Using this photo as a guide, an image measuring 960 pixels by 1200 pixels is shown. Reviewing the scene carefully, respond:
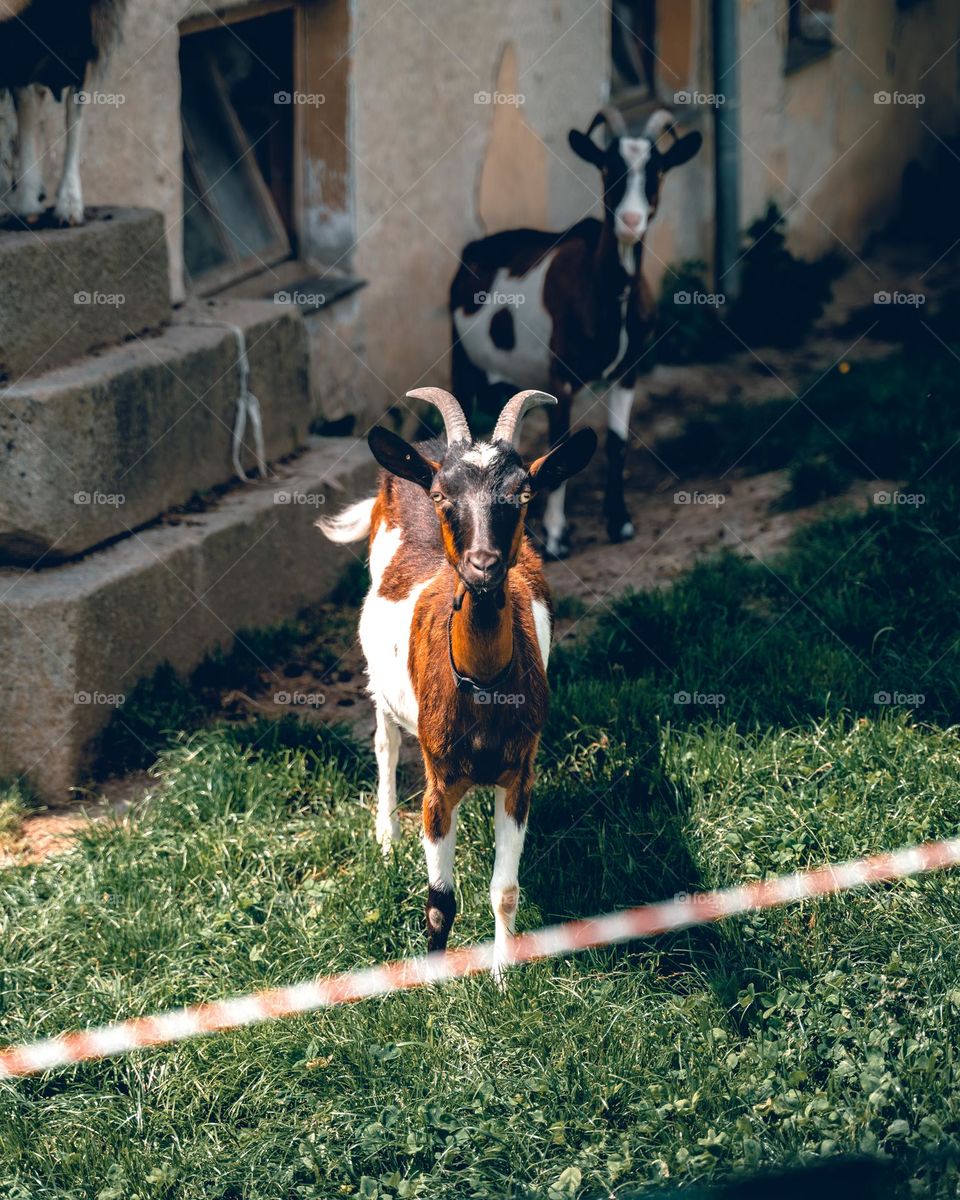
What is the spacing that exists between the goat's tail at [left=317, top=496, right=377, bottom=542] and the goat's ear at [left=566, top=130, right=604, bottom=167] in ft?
7.66

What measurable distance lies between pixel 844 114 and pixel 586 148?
5742 mm

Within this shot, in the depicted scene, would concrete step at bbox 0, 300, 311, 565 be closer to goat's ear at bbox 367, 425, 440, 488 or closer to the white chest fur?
the white chest fur

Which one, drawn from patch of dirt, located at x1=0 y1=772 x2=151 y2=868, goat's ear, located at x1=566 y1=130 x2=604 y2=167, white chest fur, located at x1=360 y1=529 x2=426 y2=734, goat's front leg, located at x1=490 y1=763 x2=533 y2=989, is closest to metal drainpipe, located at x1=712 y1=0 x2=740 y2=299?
goat's ear, located at x1=566 y1=130 x2=604 y2=167

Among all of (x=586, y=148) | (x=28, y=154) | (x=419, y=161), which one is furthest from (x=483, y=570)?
(x=419, y=161)

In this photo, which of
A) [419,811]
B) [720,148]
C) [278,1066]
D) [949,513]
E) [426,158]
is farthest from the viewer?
[720,148]

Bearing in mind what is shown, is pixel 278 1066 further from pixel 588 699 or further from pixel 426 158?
pixel 426 158

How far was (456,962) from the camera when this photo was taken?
3.88 meters

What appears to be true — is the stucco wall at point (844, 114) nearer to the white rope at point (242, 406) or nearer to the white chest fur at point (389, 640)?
the white rope at point (242, 406)

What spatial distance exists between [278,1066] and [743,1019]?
111 cm

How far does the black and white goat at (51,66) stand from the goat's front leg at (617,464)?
8.38 feet

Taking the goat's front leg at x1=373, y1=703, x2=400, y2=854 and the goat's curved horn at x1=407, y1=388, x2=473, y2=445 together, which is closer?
the goat's curved horn at x1=407, y1=388, x2=473, y2=445

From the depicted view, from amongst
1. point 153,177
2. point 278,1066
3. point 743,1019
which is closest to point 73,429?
point 153,177

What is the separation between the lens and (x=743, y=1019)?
3.61 meters

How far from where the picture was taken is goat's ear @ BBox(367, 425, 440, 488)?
3617mm
